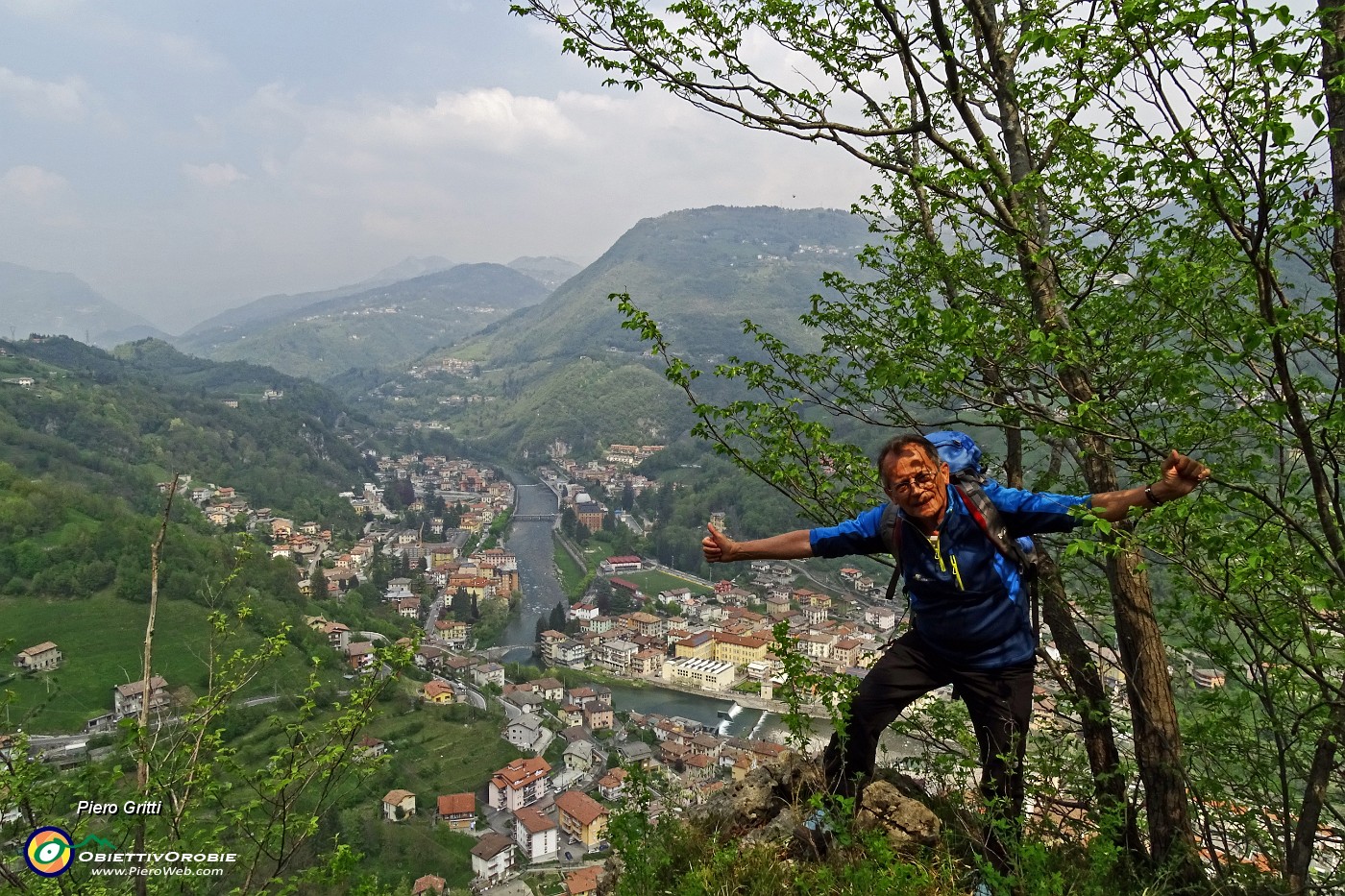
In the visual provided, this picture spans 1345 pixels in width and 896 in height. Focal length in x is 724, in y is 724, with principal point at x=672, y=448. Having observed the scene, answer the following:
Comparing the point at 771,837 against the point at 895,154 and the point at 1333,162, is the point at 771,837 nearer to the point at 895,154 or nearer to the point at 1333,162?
the point at 1333,162

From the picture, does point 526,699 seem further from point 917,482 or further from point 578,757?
point 917,482

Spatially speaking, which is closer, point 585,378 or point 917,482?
point 917,482

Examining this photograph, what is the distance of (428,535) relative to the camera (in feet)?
245

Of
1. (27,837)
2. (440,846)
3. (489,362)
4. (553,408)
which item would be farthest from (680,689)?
(489,362)

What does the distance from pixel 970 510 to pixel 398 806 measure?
1094 inches

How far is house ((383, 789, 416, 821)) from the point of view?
25047mm

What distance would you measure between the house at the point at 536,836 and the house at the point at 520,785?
2040 mm

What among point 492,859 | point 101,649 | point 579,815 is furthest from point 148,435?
point 579,815

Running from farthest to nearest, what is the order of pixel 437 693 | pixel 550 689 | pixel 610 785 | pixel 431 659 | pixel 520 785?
pixel 431 659 → pixel 550 689 → pixel 437 693 → pixel 520 785 → pixel 610 785

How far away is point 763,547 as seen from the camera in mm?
2973

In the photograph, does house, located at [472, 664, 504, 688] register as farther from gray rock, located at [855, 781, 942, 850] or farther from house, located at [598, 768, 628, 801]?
gray rock, located at [855, 781, 942, 850]

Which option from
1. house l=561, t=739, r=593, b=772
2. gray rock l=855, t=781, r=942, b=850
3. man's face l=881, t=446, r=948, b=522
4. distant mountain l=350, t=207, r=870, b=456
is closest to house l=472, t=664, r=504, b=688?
house l=561, t=739, r=593, b=772

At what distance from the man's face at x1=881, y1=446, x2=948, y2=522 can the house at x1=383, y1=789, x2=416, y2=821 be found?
27.6 metres

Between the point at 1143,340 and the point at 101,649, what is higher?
the point at 1143,340
